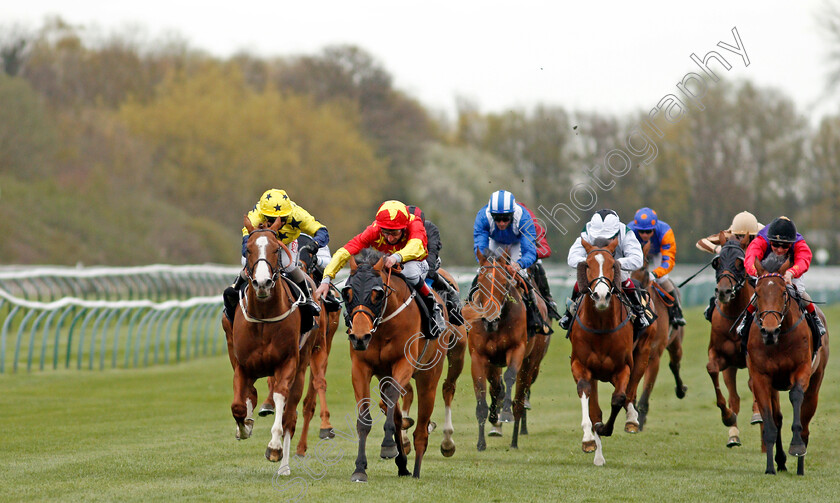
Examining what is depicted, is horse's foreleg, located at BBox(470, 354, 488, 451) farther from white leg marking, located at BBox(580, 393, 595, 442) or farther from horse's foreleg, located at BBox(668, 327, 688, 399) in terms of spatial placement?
horse's foreleg, located at BBox(668, 327, 688, 399)

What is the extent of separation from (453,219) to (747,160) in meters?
13.6

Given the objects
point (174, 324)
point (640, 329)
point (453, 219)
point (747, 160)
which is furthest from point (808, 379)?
point (453, 219)

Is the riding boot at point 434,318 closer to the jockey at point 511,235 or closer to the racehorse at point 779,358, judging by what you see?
the jockey at point 511,235

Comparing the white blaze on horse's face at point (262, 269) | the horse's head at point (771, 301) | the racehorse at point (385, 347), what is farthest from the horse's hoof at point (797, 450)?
the white blaze on horse's face at point (262, 269)

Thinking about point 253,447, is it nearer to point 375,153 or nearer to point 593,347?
Result: point 593,347

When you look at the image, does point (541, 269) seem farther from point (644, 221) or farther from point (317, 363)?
point (317, 363)

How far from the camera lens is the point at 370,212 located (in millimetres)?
44062

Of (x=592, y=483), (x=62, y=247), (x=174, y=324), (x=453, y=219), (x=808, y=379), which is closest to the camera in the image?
(x=592, y=483)

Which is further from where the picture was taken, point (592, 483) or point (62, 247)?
point (62, 247)

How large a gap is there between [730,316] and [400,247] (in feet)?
12.7

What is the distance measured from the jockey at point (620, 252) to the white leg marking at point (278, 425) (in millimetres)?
2740

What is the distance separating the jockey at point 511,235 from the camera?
10.9 metres

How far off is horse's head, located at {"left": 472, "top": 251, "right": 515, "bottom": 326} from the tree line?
1772 centimetres

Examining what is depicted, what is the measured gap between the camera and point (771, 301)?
339 inches
